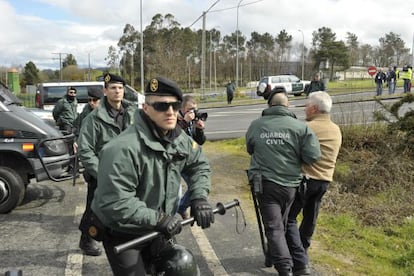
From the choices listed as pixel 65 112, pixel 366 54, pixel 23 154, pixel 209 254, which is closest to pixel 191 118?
pixel 209 254

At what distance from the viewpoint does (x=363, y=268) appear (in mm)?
4395

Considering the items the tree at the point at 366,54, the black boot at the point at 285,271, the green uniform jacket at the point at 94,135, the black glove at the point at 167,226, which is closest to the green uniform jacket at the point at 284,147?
the black boot at the point at 285,271

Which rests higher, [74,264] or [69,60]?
[69,60]

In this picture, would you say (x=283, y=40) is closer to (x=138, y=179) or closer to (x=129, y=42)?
(x=129, y=42)

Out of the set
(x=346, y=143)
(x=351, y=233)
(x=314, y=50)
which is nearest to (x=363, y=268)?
(x=351, y=233)

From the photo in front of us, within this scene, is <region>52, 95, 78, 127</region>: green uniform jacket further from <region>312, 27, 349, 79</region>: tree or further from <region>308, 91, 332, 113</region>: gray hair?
<region>312, 27, 349, 79</region>: tree

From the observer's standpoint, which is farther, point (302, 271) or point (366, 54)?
point (366, 54)

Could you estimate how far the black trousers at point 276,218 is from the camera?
3857 millimetres

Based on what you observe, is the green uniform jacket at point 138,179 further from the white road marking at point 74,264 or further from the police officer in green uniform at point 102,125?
the white road marking at point 74,264

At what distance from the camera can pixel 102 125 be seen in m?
4.12

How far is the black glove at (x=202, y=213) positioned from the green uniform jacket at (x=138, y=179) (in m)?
0.06

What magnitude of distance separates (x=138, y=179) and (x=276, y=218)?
195 cm

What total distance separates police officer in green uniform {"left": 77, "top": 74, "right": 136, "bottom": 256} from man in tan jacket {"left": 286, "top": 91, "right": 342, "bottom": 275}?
67.7 inches

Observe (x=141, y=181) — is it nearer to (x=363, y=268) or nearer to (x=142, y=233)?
(x=142, y=233)
